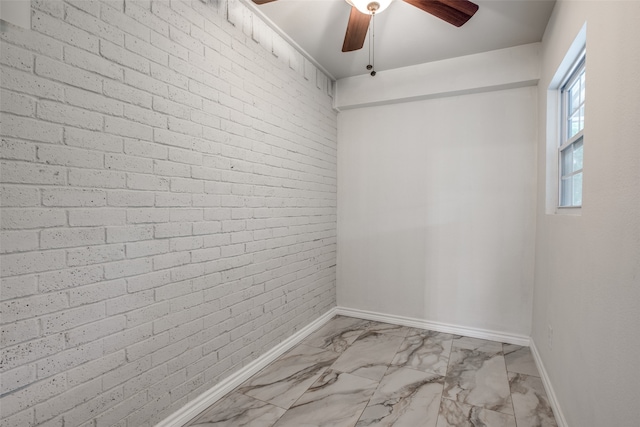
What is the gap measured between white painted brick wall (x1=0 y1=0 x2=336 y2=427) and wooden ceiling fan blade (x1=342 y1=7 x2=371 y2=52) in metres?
0.65

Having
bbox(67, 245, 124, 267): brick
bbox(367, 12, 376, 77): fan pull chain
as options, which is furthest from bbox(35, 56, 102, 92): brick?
bbox(367, 12, 376, 77): fan pull chain

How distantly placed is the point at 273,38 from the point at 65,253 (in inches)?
78.7

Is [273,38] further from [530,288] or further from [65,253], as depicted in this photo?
[530,288]

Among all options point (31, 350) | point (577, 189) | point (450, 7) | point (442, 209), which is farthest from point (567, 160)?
point (31, 350)

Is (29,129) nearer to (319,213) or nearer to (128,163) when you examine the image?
(128,163)

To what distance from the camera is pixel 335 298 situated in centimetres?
343

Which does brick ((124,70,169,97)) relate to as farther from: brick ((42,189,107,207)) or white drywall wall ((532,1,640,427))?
white drywall wall ((532,1,640,427))

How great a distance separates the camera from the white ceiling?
2094mm

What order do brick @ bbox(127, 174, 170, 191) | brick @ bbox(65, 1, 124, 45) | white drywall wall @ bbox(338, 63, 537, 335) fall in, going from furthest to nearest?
white drywall wall @ bbox(338, 63, 537, 335) < brick @ bbox(127, 174, 170, 191) < brick @ bbox(65, 1, 124, 45)

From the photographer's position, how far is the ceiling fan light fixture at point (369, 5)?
5.48ft

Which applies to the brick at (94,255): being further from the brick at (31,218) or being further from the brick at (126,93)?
the brick at (126,93)

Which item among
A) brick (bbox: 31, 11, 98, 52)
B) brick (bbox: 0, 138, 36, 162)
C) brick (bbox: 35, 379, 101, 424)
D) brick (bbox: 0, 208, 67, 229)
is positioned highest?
brick (bbox: 31, 11, 98, 52)

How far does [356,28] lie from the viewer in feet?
6.23

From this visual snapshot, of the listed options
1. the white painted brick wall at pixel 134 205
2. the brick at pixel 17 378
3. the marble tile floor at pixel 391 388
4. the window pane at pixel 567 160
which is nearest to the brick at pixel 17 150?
the white painted brick wall at pixel 134 205
